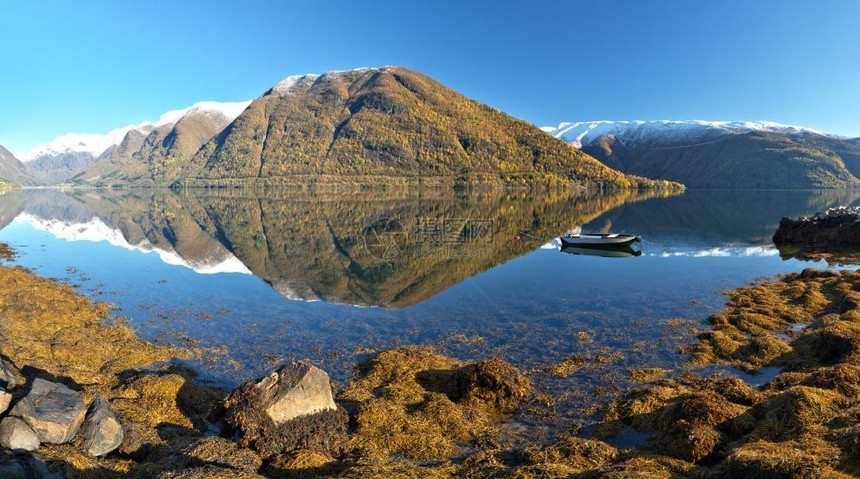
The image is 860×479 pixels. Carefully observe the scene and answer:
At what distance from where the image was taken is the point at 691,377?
1667 cm

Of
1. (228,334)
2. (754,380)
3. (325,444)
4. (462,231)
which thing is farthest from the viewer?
(462,231)

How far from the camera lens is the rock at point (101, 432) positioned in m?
10.9

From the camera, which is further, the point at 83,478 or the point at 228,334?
the point at 228,334

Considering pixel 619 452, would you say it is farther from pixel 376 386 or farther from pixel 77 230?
pixel 77 230

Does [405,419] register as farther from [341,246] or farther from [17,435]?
[341,246]

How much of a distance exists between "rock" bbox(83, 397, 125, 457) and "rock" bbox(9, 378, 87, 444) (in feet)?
0.87

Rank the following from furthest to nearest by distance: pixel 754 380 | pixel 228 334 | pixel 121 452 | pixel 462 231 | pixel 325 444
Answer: pixel 462 231 < pixel 228 334 < pixel 754 380 < pixel 325 444 < pixel 121 452

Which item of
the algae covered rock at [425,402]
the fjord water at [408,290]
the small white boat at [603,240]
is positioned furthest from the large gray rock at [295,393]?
→ the small white boat at [603,240]

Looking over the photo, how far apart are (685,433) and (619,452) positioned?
1.87 meters

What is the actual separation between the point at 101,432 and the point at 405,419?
7860 mm

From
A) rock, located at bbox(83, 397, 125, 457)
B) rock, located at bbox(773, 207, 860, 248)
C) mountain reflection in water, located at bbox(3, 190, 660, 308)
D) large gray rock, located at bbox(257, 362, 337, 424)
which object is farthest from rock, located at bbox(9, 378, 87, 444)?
rock, located at bbox(773, 207, 860, 248)

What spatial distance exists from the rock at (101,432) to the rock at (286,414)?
2496 millimetres

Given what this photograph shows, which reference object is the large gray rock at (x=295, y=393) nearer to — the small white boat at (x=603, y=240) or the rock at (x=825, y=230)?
the small white boat at (x=603, y=240)

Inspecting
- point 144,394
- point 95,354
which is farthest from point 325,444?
point 95,354
